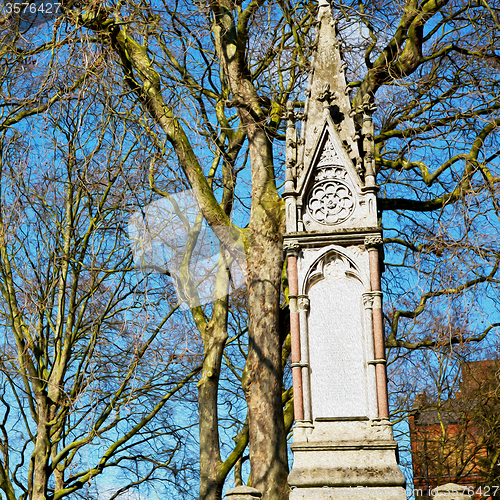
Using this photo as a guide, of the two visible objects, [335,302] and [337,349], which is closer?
[337,349]

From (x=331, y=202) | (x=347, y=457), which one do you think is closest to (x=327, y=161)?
(x=331, y=202)

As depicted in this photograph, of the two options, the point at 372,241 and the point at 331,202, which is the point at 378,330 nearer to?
the point at 372,241

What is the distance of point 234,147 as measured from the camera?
37.0 ft

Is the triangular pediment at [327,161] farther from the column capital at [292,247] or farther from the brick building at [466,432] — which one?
the brick building at [466,432]

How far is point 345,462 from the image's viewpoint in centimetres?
655

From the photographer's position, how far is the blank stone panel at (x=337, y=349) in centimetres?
687

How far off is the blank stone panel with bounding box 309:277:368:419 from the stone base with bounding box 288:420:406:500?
0.56 ft

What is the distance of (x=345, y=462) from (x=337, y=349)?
1.10 m

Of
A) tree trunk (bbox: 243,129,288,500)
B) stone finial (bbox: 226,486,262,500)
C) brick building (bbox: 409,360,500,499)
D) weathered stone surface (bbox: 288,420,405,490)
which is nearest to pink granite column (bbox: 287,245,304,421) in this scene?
weathered stone surface (bbox: 288,420,405,490)

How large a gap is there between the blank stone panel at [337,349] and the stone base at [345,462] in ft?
0.56

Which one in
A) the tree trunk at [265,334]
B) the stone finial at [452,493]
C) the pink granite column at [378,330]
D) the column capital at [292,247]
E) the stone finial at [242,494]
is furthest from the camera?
the tree trunk at [265,334]

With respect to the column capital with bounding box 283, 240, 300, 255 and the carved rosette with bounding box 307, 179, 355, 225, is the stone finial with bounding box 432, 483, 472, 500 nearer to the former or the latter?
the column capital with bounding box 283, 240, 300, 255

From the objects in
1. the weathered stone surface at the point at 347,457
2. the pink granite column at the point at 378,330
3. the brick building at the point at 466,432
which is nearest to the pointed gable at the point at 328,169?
the pink granite column at the point at 378,330

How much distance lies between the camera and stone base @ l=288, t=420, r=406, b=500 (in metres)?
6.39
